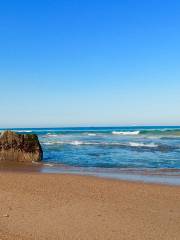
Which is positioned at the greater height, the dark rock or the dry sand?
the dark rock

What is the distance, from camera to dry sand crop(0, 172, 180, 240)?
230 inches

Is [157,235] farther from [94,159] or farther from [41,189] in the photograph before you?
[94,159]

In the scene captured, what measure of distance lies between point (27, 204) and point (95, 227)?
2111mm

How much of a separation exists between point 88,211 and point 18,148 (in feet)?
40.1

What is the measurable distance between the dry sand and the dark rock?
796 centimetres

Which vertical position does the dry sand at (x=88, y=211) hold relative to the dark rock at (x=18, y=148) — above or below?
below

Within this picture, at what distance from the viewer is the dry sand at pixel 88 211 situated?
5.84m

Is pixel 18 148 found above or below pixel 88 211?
above

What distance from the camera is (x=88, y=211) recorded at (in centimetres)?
713

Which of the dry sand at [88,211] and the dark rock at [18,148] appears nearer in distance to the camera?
the dry sand at [88,211]

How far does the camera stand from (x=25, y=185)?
33.3ft

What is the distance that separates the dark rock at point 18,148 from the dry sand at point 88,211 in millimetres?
7958

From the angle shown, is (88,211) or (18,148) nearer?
(88,211)

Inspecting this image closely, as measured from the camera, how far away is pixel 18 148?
18.8 meters
